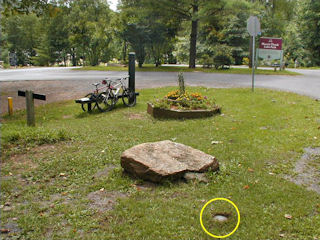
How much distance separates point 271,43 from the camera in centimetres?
2530

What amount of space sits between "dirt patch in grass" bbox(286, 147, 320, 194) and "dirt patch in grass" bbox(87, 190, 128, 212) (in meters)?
2.54

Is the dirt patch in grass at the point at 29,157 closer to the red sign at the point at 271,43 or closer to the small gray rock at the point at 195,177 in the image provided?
the small gray rock at the point at 195,177

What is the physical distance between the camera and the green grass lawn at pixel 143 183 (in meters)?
3.78

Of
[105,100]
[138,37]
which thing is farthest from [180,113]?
[138,37]

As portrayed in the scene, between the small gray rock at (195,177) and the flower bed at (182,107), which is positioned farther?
the flower bed at (182,107)

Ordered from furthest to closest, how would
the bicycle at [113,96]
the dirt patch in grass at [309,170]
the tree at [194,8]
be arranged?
the tree at [194,8] < the bicycle at [113,96] < the dirt patch in grass at [309,170]

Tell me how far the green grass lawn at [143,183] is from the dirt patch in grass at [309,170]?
0.55 ft

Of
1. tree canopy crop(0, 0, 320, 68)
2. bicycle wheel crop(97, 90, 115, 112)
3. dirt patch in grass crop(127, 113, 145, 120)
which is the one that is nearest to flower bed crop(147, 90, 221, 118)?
dirt patch in grass crop(127, 113, 145, 120)

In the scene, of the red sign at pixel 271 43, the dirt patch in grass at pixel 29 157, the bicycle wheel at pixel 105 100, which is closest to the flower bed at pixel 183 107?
the bicycle wheel at pixel 105 100

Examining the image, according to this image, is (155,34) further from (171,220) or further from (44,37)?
(44,37)

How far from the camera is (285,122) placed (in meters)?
8.84

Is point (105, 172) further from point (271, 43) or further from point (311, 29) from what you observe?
Result: point (311, 29)

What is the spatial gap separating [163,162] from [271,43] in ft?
74.0

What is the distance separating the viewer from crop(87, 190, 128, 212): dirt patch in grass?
425 centimetres
